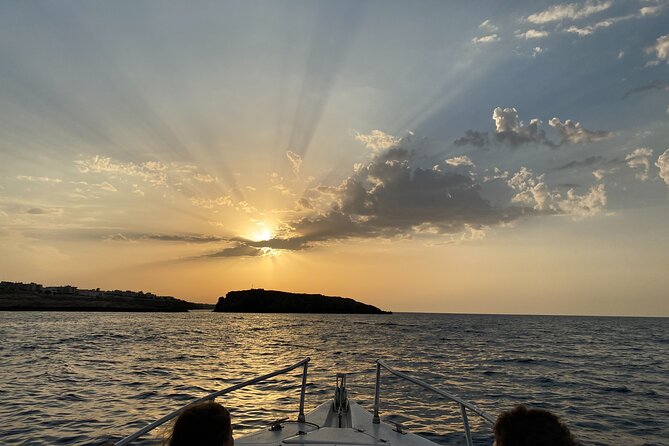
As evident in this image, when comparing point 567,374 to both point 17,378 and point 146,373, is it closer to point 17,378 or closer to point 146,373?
point 146,373

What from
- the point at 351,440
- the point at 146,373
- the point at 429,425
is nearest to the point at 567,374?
the point at 429,425

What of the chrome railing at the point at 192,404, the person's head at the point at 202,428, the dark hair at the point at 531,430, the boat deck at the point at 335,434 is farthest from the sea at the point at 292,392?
the dark hair at the point at 531,430

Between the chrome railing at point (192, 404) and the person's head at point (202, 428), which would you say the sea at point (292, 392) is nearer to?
the chrome railing at point (192, 404)

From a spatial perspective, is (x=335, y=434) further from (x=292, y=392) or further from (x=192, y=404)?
(x=292, y=392)

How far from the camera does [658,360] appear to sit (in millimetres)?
36000

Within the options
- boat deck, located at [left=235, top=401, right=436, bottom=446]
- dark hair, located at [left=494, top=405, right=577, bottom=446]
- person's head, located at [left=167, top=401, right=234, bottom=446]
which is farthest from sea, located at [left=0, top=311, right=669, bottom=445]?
dark hair, located at [left=494, top=405, right=577, bottom=446]

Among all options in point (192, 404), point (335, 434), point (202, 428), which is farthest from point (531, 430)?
point (335, 434)

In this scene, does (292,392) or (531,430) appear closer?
(531,430)

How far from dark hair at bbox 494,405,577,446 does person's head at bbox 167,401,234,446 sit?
4.77 feet

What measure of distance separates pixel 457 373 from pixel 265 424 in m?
14.7

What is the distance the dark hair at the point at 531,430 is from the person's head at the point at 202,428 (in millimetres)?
1453

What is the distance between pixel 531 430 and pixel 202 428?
5.63ft

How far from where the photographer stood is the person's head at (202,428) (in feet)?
8.11

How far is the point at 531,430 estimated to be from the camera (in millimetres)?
2129
